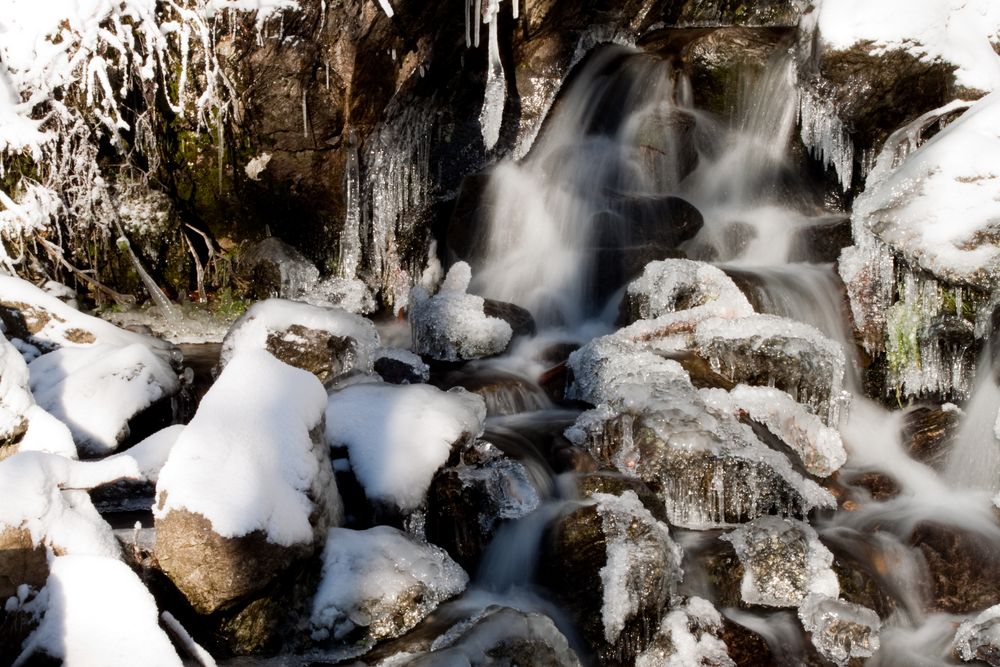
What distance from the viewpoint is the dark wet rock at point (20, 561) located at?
87.0 inches

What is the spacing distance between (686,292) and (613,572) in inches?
120

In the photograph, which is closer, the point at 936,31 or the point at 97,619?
the point at 97,619

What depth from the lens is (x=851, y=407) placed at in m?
5.79

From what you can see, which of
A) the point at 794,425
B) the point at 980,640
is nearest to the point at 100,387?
the point at 794,425

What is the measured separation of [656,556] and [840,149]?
5.41 meters

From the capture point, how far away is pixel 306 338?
5270 mm

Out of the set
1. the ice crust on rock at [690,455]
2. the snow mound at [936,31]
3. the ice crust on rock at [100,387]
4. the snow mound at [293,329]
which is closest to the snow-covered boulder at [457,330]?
the snow mound at [293,329]

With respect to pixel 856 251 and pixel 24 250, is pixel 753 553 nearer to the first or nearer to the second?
pixel 856 251

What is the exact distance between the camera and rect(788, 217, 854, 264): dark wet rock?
710cm

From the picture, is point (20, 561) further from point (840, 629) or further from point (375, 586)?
point (840, 629)

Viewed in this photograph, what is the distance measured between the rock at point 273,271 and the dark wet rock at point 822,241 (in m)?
4.46

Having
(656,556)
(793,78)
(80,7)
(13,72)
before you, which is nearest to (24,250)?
(13,72)

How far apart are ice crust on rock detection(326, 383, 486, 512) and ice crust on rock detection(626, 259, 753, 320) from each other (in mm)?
2428

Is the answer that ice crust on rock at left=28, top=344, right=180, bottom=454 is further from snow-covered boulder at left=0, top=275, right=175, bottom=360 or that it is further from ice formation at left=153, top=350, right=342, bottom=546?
ice formation at left=153, top=350, right=342, bottom=546
